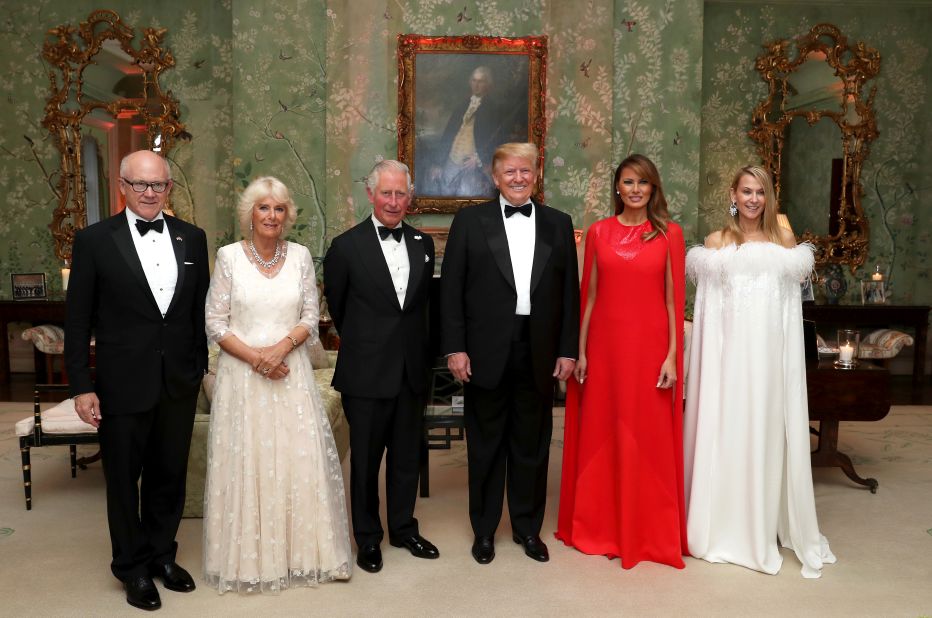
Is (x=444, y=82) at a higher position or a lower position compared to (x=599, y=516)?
higher

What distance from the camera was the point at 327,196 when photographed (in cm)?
679

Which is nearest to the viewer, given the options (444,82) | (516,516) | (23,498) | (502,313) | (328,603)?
(328,603)

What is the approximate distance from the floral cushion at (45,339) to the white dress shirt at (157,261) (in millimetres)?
4668

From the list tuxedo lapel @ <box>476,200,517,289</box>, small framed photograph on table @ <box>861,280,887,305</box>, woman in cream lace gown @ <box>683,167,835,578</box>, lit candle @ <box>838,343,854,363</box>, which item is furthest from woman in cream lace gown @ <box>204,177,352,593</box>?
small framed photograph on table @ <box>861,280,887,305</box>

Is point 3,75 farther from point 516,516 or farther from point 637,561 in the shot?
point 637,561

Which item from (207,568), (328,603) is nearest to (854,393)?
(328,603)

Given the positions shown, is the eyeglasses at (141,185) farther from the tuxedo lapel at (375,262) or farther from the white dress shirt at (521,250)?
the white dress shirt at (521,250)

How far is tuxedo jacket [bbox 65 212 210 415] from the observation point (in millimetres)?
2668

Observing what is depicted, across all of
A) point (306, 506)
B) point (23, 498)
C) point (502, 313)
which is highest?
point (502, 313)

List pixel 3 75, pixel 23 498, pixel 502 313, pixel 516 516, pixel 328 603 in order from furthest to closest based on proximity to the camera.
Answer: pixel 3 75 < pixel 23 498 < pixel 516 516 < pixel 502 313 < pixel 328 603

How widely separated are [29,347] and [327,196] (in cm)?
352

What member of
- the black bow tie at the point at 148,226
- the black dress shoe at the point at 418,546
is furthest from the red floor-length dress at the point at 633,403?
the black bow tie at the point at 148,226

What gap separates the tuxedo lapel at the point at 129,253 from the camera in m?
2.68

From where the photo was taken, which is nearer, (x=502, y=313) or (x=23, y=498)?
(x=502, y=313)
